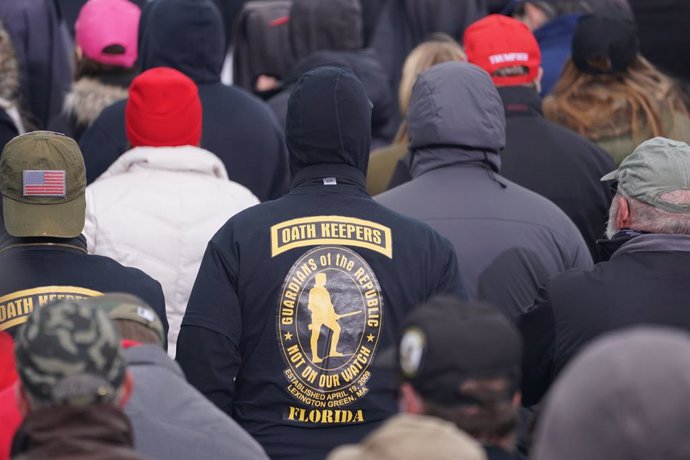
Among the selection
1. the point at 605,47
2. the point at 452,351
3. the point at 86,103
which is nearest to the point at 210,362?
the point at 452,351

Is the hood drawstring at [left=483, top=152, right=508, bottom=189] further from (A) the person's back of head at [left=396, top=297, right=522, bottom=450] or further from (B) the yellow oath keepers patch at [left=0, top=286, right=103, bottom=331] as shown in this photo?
(A) the person's back of head at [left=396, top=297, right=522, bottom=450]

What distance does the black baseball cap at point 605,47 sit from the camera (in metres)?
6.67

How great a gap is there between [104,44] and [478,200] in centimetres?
248

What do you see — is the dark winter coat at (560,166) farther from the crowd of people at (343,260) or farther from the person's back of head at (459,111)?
the person's back of head at (459,111)

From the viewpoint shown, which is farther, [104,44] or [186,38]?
[104,44]

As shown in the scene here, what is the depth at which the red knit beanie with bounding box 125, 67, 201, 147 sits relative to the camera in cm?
574

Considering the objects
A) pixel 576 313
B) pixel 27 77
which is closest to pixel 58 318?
pixel 576 313

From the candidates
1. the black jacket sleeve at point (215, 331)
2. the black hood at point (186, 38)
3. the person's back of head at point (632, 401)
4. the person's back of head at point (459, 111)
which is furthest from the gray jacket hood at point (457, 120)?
the person's back of head at point (632, 401)

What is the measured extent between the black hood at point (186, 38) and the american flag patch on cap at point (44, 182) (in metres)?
2.03

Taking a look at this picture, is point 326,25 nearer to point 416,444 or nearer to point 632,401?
point 416,444

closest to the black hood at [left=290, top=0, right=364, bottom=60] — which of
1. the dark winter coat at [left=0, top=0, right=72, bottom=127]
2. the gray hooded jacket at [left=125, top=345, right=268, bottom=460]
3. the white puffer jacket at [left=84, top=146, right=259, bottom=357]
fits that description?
the dark winter coat at [left=0, top=0, right=72, bottom=127]

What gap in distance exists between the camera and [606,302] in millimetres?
4488

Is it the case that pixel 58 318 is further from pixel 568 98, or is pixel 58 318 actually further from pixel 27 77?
pixel 27 77

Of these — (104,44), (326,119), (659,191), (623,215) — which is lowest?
(104,44)
